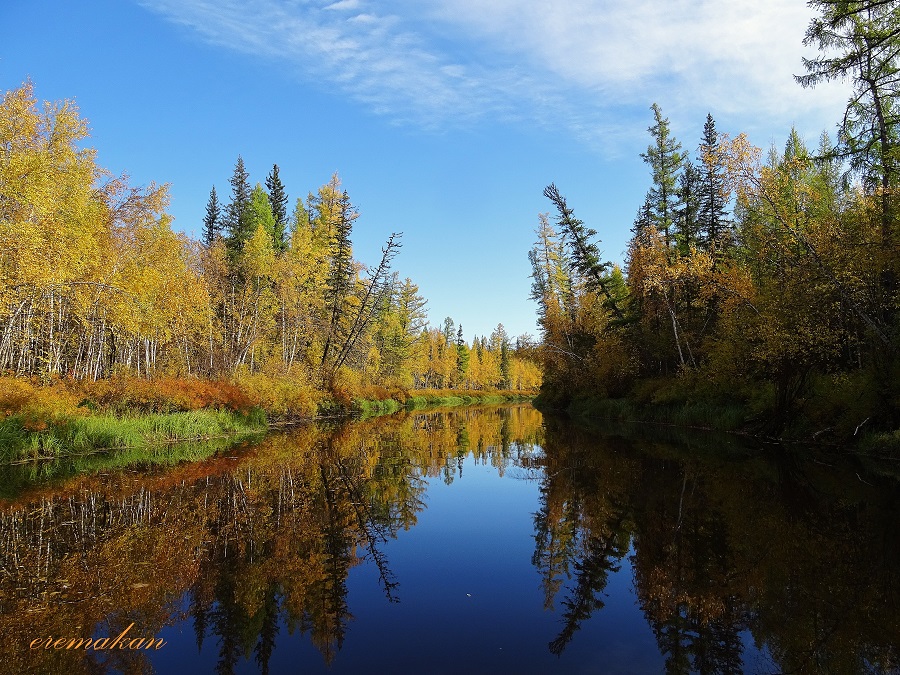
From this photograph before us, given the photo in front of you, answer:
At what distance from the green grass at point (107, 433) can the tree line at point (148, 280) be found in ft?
9.33

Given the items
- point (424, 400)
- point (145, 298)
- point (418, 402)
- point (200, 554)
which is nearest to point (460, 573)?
point (200, 554)

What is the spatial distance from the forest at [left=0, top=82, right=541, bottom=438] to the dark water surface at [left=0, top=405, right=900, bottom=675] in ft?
20.6

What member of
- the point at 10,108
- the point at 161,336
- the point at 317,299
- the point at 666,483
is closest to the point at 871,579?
the point at 666,483

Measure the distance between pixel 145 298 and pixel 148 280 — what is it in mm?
723

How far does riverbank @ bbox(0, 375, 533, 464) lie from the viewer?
44.4 ft

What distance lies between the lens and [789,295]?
587 inches

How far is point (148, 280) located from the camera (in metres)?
17.9

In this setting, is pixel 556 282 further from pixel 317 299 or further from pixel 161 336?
pixel 161 336

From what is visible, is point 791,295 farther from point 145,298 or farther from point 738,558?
point 145,298

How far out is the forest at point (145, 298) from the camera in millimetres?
13562

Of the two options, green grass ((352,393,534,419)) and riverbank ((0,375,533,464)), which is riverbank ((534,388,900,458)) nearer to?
green grass ((352,393,534,419))

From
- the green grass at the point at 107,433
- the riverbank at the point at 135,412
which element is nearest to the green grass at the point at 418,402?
the riverbank at the point at 135,412

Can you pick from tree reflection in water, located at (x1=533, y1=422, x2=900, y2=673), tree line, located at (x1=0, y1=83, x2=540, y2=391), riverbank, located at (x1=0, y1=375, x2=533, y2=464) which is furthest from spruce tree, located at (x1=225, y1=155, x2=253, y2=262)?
tree reflection in water, located at (x1=533, y1=422, x2=900, y2=673)

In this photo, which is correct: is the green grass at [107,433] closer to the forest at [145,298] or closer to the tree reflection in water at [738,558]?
the forest at [145,298]
